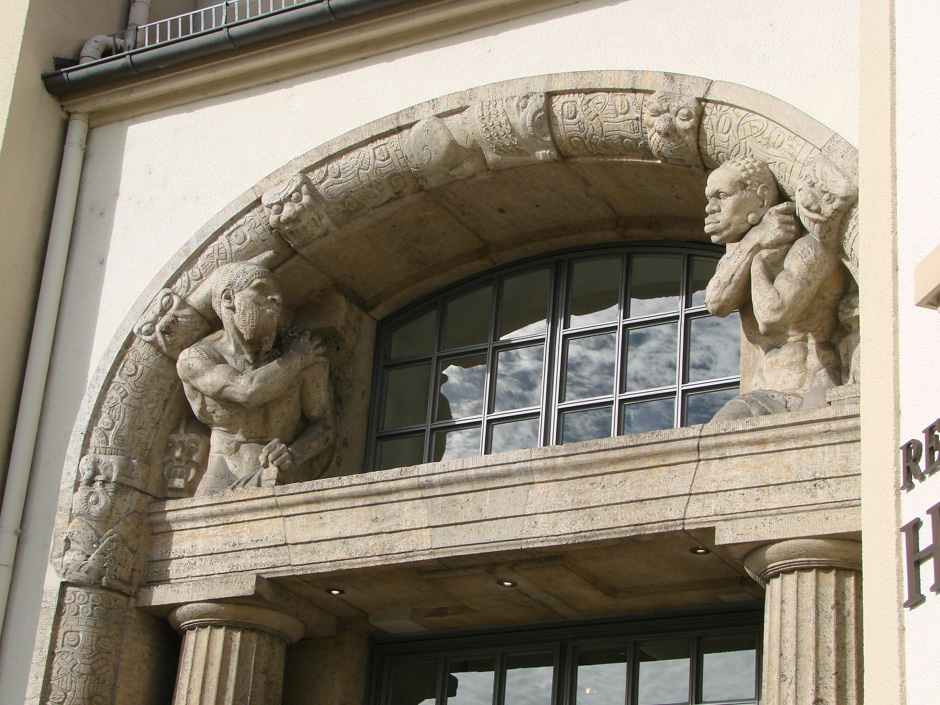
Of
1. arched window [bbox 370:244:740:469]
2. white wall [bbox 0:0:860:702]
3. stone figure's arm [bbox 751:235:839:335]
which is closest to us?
stone figure's arm [bbox 751:235:839:335]

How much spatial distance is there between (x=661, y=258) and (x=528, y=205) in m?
0.76

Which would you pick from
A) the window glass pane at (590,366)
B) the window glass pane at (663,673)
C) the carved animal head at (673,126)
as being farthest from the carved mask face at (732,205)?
the window glass pane at (663,673)

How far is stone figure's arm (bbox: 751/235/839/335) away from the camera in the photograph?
6.18 meters

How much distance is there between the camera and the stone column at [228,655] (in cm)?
699

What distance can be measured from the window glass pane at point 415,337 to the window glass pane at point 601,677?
79.0 inches

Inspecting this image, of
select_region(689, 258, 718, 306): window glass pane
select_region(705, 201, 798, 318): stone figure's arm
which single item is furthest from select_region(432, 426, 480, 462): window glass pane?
select_region(705, 201, 798, 318): stone figure's arm

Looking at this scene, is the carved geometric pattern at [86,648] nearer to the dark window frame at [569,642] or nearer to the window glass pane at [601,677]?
the dark window frame at [569,642]

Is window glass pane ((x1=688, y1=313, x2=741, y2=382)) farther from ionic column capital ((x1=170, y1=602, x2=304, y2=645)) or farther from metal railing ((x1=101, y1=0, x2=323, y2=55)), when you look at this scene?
metal railing ((x1=101, y1=0, x2=323, y2=55))

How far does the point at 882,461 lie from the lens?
189 inches

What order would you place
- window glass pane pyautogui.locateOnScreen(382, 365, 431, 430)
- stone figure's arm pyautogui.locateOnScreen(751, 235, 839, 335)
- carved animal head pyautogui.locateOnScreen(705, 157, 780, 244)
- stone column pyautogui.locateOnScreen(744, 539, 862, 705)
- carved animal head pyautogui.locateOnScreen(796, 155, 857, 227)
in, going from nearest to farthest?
stone column pyautogui.locateOnScreen(744, 539, 862, 705)
carved animal head pyautogui.locateOnScreen(796, 155, 857, 227)
stone figure's arm pyautogui.locateOnScreen(751, 235, 839, 335)
carved animal head pyautogui.locateOnScreen(705, 157, 780, 244)
window glass pane pyautogui.locateOnScreen(382, 365, 431, 430)

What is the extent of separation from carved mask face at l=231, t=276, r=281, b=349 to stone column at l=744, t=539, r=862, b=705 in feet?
9.49

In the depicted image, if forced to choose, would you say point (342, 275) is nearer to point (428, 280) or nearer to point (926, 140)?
point (428, 280)

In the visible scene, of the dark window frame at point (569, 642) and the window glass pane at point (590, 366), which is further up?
the window glass pane at point (590, 366)

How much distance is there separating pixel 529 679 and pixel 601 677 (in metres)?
0.40
